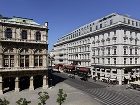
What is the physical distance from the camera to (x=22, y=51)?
5547 cm

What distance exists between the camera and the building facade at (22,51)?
52.6m

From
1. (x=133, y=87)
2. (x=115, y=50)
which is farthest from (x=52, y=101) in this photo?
(x=115, y=50)

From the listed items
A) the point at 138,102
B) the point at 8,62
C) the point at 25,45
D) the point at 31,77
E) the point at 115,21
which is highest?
the point at 115,21

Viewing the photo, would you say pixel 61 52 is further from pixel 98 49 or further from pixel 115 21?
pixel 115 21

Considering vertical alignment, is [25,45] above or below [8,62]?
above

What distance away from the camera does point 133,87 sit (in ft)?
203

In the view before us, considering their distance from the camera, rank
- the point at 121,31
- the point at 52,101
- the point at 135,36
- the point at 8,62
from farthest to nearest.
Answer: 1. the point at 135,36
2. the point at 121,31
3. the point at 8,62
4. the point at 52,101

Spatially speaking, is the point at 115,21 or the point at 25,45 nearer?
the point at 25,45

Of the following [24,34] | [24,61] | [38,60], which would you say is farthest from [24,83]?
[24,34]

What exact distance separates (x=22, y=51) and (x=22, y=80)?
1485 cm

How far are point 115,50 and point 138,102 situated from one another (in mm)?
27008

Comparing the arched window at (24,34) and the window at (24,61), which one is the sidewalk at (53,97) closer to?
the window at (24,61)

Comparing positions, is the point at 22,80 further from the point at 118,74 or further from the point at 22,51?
the point at 118,74

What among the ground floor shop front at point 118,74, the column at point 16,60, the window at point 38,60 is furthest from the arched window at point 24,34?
the ground floor shop front at point 118,74
